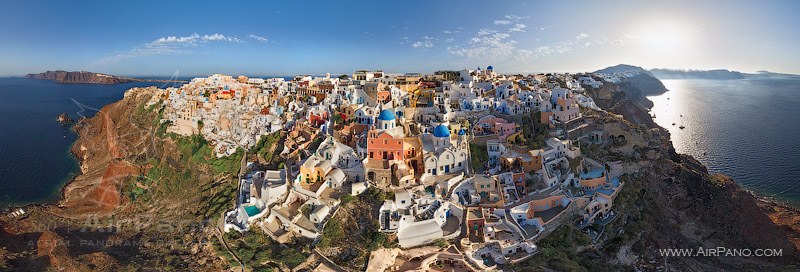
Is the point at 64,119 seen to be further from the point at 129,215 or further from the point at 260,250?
the point at 260,250

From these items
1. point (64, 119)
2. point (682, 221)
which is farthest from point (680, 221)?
point (64, 119)

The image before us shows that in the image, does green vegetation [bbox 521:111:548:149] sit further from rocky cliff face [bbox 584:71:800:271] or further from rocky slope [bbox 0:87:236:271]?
rocky slope [bbox 0:87:236:271]

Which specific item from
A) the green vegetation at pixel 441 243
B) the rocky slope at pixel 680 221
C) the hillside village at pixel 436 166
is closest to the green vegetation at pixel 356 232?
the hillside village at pixel 436 166

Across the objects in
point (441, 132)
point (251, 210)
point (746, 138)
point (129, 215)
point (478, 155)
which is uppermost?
point (441, 132)

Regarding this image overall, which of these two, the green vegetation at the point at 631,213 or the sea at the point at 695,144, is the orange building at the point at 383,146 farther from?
the sea at the point at 695,144

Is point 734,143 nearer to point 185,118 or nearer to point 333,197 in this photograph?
point 333,197

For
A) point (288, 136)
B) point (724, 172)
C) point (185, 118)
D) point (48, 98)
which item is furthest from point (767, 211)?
point (48, 98)
